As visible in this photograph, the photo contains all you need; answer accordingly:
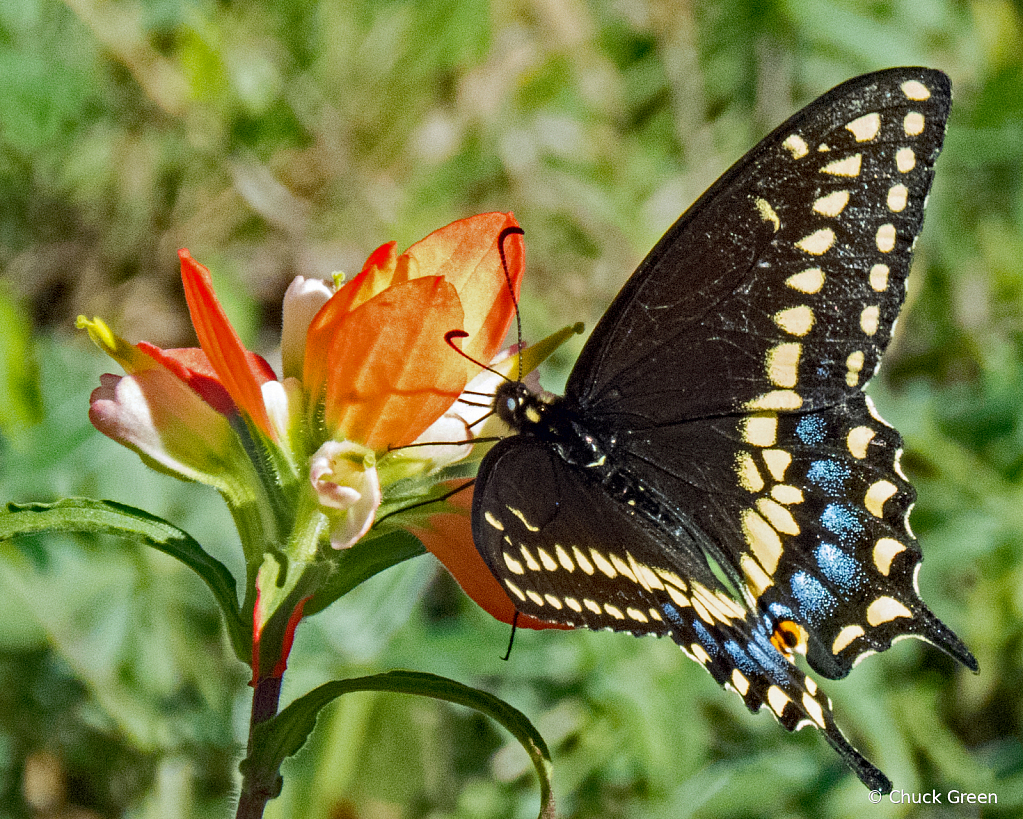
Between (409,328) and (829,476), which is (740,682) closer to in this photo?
(829,476)

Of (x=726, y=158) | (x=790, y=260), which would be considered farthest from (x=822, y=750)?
(x=726, y=158)

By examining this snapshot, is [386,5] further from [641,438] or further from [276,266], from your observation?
[641,438]

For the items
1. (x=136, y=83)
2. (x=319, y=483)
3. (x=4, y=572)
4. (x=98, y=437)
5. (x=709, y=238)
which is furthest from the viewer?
(x=136, y=83)

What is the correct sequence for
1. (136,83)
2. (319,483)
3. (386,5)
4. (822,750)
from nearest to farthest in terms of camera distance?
(319,483) < (822,750) < (136,83) < (386,5)

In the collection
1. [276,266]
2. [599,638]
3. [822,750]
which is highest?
[276,266]

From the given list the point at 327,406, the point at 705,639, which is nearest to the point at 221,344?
the point at 327,406

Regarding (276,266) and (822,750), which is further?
(276,266)

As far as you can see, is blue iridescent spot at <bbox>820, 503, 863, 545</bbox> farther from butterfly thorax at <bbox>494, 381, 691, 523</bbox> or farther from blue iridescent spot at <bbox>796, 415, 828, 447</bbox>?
butterfly thorax at <bbox>494, 381, 691, 523</bbox>
